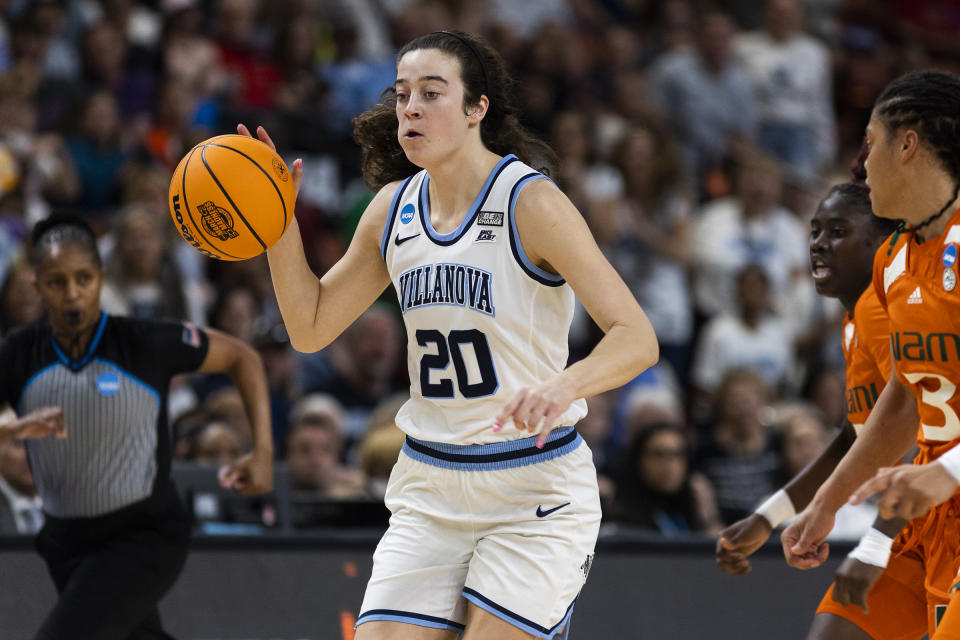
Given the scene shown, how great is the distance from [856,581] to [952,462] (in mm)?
760

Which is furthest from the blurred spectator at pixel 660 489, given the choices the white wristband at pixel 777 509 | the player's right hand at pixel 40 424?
the player's right hand at pixel 40 424

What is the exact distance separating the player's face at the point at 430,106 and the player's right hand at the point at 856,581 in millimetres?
1700

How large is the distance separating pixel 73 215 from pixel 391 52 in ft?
22.1

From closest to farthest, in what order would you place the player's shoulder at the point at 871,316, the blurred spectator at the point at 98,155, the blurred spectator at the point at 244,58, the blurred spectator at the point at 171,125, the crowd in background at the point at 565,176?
the player's shoulder at the point at 871,316 → the crowd in background at the point at 565,176 → the blurred spectator at the point at 98,155 → the blurred spectator at the point at 171,125 → the blurred spectator at the point at 244,58

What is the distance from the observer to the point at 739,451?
840 cm

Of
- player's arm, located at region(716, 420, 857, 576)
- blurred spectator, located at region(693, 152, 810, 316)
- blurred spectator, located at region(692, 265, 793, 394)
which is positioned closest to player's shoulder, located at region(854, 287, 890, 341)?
player's arm, located at region(716, 420, 857, 576)

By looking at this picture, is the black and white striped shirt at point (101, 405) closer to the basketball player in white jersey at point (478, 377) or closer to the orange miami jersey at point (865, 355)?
the basketball player in white jersey at point (478, 377)

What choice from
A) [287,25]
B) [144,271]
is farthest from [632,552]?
[287,25]

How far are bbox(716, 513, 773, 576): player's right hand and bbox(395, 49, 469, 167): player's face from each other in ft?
5.30

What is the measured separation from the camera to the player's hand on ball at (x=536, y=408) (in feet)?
10.6

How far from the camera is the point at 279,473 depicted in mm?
6473

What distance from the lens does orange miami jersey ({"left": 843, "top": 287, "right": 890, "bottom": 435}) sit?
4258 millimetres

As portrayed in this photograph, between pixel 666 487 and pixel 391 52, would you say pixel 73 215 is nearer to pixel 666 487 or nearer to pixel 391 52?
pixel 666 487

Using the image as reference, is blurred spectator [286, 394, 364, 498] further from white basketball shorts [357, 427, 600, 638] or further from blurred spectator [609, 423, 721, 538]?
white basketball shorts [357, 427, 600, 638]
